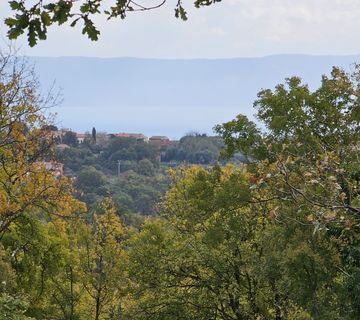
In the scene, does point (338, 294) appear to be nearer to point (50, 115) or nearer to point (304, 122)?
point (304, 122)

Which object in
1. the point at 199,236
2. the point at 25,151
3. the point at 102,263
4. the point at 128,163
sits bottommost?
the point at 102,263

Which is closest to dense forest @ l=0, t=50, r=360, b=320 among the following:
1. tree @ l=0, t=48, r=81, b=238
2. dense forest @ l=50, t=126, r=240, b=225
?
tree @ l=0, t=48, r=81, b=238

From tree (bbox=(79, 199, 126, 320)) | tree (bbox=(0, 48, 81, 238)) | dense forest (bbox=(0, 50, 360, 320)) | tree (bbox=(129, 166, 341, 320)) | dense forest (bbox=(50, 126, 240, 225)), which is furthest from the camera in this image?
dense forest (bbox=(50, 126, 240, 225))

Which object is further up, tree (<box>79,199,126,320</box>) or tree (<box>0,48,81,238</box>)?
tree (<box>0,48,81,238</box>)

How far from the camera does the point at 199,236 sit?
583 inches

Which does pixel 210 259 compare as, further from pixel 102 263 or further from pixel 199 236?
pixel 102 263

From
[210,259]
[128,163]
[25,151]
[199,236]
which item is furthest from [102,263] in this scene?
[128,163]

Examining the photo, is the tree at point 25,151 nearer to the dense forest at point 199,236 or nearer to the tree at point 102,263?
the dense forest at point 199,236

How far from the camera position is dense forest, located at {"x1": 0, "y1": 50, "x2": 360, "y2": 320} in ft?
30.4

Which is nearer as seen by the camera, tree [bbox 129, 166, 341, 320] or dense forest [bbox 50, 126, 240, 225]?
tree [bbox 129, 166, 341, 320]

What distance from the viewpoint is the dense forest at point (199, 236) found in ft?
30.4

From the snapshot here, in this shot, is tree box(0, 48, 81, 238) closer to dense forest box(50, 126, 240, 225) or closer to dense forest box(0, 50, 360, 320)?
dense forest box(0, 50, 360, 320)

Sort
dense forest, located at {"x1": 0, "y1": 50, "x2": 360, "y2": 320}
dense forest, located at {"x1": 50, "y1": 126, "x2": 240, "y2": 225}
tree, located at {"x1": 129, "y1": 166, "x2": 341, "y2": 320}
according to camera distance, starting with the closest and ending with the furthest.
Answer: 1. dense forest, located at {"x1": 0, "y1": 50, "x2": 360, "y2": 320}
2. tree, located at {"x1": 129, "y1": 166, "x2": 341, "y2": 320}
3. dense forest, located at {"x1": 50, "y1": 126, "x2": 240, "y2": 225}

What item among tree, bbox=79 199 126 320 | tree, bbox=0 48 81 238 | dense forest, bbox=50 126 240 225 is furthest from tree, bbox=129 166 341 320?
dense forest, bbox=50 126 240 225
